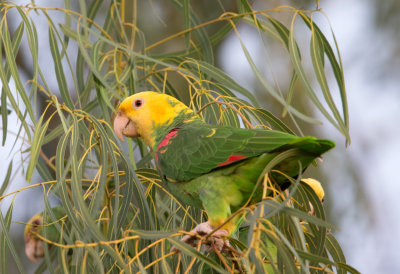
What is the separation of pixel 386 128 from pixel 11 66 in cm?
366

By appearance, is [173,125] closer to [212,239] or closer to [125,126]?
[125,126]

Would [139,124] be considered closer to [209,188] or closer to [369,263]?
[209,188]

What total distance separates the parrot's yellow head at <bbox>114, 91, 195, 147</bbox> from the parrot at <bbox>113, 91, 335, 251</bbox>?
0.06ft

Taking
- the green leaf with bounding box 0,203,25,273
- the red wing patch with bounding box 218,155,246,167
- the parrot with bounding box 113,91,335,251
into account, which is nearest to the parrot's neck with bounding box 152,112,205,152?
the parrot with bounding box 113,91,335,251

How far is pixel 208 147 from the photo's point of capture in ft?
3.48

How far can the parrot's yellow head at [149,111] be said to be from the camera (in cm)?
121

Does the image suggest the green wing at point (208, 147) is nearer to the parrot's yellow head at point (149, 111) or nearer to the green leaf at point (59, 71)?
the parrot's yellow head at point (149, 111)

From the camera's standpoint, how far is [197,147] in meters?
1.08

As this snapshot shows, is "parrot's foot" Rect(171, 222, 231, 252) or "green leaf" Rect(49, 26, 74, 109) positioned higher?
"green leaf" Rect(49, 26, 74, 109)

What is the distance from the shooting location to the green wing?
97cm

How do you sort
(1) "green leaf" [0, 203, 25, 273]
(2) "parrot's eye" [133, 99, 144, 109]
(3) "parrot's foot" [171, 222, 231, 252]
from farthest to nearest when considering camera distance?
(2) "parrot's eye" [133, 99, 144, 109], (1) "green leaf" [0, 203, 25, 273], (3) "parrot's foot" [171, 222, 231, 252]

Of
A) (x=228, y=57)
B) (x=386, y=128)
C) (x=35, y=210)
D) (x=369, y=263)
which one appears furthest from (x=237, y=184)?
(x=386, y=128)

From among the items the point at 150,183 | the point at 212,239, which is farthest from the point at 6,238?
the point at 212,239

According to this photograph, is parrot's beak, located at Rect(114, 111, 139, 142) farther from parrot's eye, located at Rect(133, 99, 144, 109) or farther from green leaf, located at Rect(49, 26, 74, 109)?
green leaf, located at Rect(49, 26, 74, 109)
